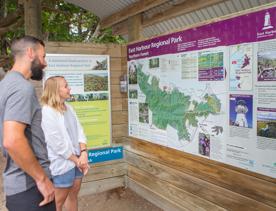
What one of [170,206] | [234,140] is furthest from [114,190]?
[234,140]

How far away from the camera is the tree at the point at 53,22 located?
758cm

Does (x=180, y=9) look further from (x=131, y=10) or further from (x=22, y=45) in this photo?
(x=22, y=45)

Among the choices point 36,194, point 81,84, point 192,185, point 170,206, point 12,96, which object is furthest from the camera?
point 81,84

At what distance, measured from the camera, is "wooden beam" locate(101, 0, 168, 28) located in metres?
4.43

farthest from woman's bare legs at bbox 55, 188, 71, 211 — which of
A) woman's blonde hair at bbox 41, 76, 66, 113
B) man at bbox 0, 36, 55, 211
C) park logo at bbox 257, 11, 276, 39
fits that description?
park logo at bbox 257, 11, 276, 39

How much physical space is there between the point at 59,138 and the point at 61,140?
3 cm

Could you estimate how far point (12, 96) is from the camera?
7.02ft

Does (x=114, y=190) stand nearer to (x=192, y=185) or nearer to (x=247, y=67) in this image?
(x=192, y=185)

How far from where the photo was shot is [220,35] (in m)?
3.30

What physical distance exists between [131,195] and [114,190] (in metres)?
0.33

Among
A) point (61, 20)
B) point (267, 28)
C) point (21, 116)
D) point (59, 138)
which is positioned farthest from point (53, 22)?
point (21, 116)

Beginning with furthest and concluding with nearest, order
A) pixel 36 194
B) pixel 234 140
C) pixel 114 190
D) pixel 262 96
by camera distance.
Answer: pixel 114 190 < pixel 234 140 < pixel 262 96 < pixel 36 194

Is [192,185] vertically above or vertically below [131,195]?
above

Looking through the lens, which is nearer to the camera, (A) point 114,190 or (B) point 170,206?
(B) point 170,206
